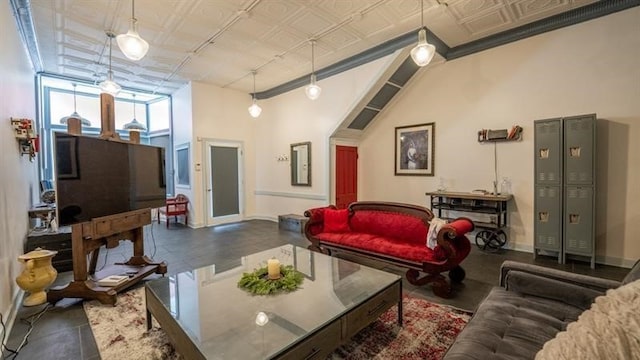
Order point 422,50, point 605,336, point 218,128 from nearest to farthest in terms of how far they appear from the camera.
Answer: point 605,336 → point 422,50 → point 218,128

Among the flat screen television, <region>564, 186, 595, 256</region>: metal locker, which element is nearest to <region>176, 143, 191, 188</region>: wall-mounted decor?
the flat screen television

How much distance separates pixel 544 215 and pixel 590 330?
3577 mm

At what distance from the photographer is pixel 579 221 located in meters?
3.62

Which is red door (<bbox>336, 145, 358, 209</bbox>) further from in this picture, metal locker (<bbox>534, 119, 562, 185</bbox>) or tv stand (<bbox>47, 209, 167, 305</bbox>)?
tv stand (<bbox>47, 209, 167, 305</bbox>)

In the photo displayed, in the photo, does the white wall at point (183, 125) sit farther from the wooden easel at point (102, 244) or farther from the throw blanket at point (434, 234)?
the throw blanket at point (434, 234)

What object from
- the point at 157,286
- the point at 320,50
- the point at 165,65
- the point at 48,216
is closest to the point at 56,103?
the point at 165,65

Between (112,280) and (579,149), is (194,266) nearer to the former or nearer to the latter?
(112,280)

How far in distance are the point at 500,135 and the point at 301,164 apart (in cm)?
392

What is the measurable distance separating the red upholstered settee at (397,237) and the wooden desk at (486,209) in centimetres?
132

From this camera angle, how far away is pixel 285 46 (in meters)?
4.75

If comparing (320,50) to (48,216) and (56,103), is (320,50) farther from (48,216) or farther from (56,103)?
A: (56,103)

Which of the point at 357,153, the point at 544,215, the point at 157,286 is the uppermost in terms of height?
the point at 357,153

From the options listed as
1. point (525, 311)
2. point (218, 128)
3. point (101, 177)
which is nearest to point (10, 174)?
point (101, 177)

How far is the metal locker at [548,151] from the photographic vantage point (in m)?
→ 3.70
